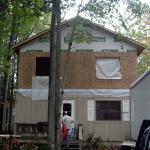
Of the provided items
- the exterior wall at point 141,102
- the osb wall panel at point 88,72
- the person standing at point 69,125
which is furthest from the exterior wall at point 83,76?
the exterior wall at point 141,102

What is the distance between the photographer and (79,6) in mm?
21906

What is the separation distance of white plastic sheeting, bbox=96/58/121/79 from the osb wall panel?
23 cm

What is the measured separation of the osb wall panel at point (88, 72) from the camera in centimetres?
2531

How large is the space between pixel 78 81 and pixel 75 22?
3906 millimetres

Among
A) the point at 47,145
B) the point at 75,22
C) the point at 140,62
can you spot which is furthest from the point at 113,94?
the point at 140,62

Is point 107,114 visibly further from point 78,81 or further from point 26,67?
point 26,67

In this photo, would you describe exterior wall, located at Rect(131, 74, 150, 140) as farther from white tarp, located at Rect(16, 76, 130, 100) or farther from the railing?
white tarp, located at Rect(16, 76, 130, 100)

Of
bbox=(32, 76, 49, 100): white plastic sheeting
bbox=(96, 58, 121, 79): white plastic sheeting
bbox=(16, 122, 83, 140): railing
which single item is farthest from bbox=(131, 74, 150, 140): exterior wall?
bbox=(32, 76, 49, 100): white plastic sheeting

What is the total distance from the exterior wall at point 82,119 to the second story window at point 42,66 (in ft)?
6.21

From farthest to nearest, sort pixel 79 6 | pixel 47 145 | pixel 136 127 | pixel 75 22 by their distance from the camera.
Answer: pixel 75 22 < pixel 79 6 < pixel 47 145 < pixel 136 127

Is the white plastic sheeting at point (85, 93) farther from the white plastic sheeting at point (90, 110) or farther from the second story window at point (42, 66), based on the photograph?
the second story window at point (42, 66)

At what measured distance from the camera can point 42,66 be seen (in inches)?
1022

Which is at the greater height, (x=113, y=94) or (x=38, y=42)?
(x=38, y=42)

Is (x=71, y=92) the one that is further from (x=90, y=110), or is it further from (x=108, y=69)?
(x=108, y=69)
